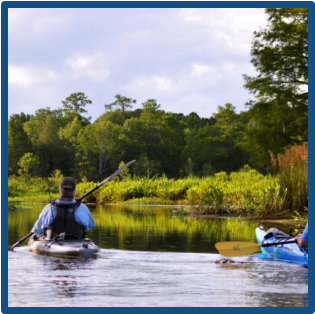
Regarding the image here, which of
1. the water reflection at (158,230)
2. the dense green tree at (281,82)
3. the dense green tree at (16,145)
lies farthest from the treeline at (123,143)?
the water reflection at (158,230)

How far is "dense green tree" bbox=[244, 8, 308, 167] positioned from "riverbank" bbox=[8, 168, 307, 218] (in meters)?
8.80

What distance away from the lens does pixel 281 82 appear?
38062 mm

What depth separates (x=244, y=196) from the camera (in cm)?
2189

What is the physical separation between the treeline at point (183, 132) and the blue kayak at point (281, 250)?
74.1ft

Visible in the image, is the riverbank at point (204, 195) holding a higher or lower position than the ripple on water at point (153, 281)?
higher

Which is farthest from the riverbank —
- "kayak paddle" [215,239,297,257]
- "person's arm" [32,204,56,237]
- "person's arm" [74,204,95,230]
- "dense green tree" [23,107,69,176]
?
"dense green tree" [23,107,69,176]

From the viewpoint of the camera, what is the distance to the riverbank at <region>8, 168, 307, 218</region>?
19.5m

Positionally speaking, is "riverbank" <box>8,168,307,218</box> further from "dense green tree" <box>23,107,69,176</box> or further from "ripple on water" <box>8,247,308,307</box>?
"dense green tree" <box>23,107,69,176</box>

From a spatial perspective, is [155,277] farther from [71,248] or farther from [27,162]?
[27,162]

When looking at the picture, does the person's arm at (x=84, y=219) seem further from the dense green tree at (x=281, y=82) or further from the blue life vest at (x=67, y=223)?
the dense green tree at (x=281, y=82)

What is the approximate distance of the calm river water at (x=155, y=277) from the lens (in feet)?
26.1

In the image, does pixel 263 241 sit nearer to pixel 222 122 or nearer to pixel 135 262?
pixel 135 262

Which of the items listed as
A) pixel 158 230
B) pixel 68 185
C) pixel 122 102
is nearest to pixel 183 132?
pixel 122 102

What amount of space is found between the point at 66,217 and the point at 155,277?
240cm
